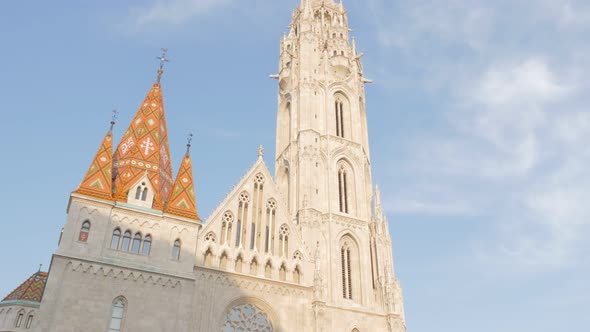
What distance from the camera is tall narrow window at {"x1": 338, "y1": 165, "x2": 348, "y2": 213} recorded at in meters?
31.1

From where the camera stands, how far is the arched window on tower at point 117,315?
21.4m

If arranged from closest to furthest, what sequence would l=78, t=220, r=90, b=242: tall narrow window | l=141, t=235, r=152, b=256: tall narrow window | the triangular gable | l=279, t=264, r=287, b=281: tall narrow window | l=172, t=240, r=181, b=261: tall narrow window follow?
l=78, t=220, r=90, b=242: tall narrow window
l=141, t=235, r=152, b=256: tall narrow window
l=172, t=240, r=181, b=261: tall narrow window
the triangular gable
l=279, t=264, r=287, b=281: tall narrow window

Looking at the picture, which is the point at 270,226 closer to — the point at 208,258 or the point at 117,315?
the point at 208,258

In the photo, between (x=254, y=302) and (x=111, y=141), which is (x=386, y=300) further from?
(x=111, y=141)

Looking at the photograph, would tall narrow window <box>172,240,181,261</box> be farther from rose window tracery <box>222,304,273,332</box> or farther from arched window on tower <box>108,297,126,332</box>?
rose window tracery <box>222,304,273,332</box>

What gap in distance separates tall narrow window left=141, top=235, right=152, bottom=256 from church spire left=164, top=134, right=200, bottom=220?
61.8 inches

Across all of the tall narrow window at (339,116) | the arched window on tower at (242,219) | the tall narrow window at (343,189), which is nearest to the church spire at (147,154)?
the arched window on tower at (242,219)

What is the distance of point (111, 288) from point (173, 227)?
393 cm

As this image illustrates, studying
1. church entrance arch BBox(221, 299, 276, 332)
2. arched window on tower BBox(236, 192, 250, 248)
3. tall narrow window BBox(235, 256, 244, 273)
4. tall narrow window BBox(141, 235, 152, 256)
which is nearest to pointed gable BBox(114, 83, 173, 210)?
tall narrow window BBox(141, 235, 152, 256)

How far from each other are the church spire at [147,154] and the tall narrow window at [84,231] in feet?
6.65

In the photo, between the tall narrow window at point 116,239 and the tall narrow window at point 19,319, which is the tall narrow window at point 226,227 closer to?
the tall narrow window at point 116,239

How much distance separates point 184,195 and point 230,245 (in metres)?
3.36

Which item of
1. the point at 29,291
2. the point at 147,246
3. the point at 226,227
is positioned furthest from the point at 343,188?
the point at 29,291

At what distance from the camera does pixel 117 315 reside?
71.2 feet
